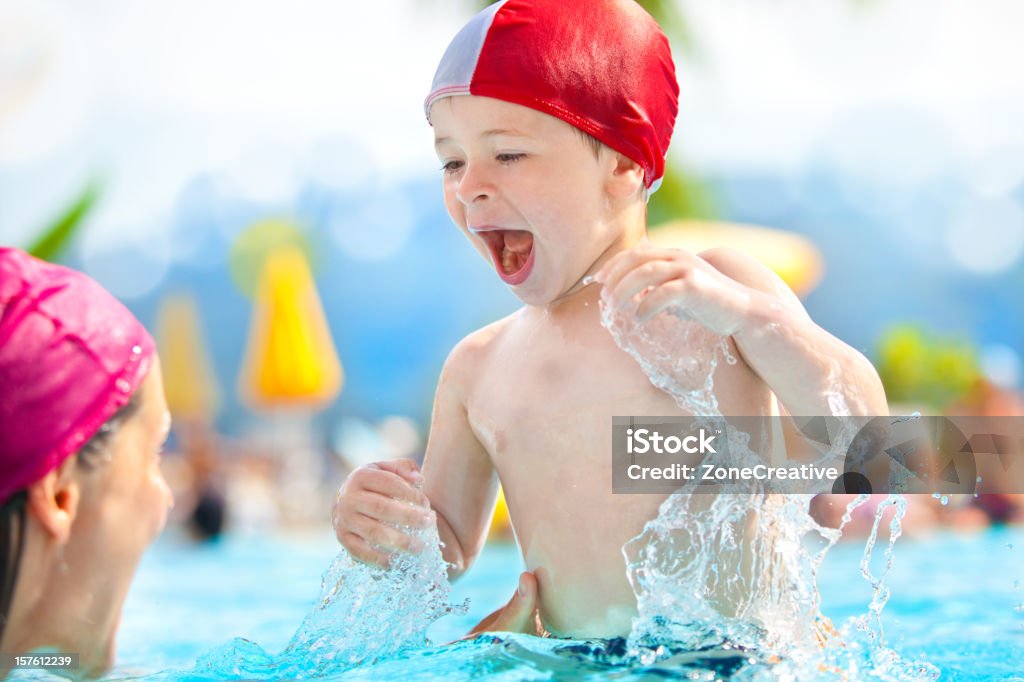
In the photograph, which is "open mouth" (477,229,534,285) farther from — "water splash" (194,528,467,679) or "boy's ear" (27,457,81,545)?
"boy's ear" (27,457,81,545)

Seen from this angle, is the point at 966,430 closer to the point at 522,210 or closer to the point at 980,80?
the point at 522,210

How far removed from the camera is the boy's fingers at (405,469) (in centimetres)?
210

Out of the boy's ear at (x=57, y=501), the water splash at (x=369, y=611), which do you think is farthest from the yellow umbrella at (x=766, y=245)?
the boy's ear at (x=57, y=501)

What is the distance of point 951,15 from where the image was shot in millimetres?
14445

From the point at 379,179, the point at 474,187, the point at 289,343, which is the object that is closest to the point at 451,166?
the point at 474,187

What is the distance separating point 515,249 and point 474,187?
0.58 feet

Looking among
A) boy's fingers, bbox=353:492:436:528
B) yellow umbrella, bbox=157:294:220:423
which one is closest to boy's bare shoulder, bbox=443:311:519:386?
boy's fingers, bbox=353:492:436:528

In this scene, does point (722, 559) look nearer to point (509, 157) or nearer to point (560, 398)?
point (560, 398)

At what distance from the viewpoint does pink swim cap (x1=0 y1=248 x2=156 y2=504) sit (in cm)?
139

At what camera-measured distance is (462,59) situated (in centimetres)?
205

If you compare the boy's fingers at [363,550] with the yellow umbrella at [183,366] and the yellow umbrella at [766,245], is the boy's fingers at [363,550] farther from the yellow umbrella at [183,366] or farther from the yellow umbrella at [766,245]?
the yellow umbrella at [183,366]

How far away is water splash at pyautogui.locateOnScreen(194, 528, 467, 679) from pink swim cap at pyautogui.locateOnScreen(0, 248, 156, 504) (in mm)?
786

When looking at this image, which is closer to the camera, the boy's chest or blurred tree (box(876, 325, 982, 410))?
the boy's chest

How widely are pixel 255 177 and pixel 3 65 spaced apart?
3.25 meters
